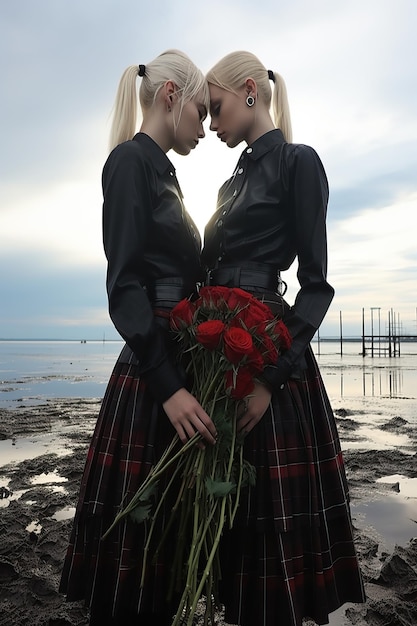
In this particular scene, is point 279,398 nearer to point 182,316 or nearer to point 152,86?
point 182,316

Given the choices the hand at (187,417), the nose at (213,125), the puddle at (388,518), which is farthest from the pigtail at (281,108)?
the puddle at (388,518)

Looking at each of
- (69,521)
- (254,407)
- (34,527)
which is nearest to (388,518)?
(69,521)

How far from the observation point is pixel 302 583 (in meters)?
1.77

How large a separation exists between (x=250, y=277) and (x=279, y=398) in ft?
1.54

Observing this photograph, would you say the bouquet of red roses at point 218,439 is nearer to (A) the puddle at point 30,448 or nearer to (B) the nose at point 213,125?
(B) the nose at point 213,125

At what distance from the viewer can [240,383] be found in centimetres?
160

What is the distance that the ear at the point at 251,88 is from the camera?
208cm

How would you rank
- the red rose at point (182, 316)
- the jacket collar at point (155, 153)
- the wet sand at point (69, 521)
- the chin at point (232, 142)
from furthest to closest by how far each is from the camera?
the wet sand at point (69, 521) → the chin at point (232, 142) → the jacket collar at point (155, 153) → the red rose at point (182, 316)

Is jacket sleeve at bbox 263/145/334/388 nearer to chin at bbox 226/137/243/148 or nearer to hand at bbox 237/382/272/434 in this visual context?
hand at bbox 237/382/272/434

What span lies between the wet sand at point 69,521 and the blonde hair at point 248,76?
2.59 m

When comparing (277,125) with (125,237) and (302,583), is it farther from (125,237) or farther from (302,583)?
(302,583)

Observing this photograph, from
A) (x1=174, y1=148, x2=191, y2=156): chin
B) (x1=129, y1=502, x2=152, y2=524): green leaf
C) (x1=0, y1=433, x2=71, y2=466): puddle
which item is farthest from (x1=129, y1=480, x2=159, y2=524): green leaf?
(x1=0, y1=433, x2=71, y2=466): puddle

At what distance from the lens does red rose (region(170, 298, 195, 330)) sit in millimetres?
1654

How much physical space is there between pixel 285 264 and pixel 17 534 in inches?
123
